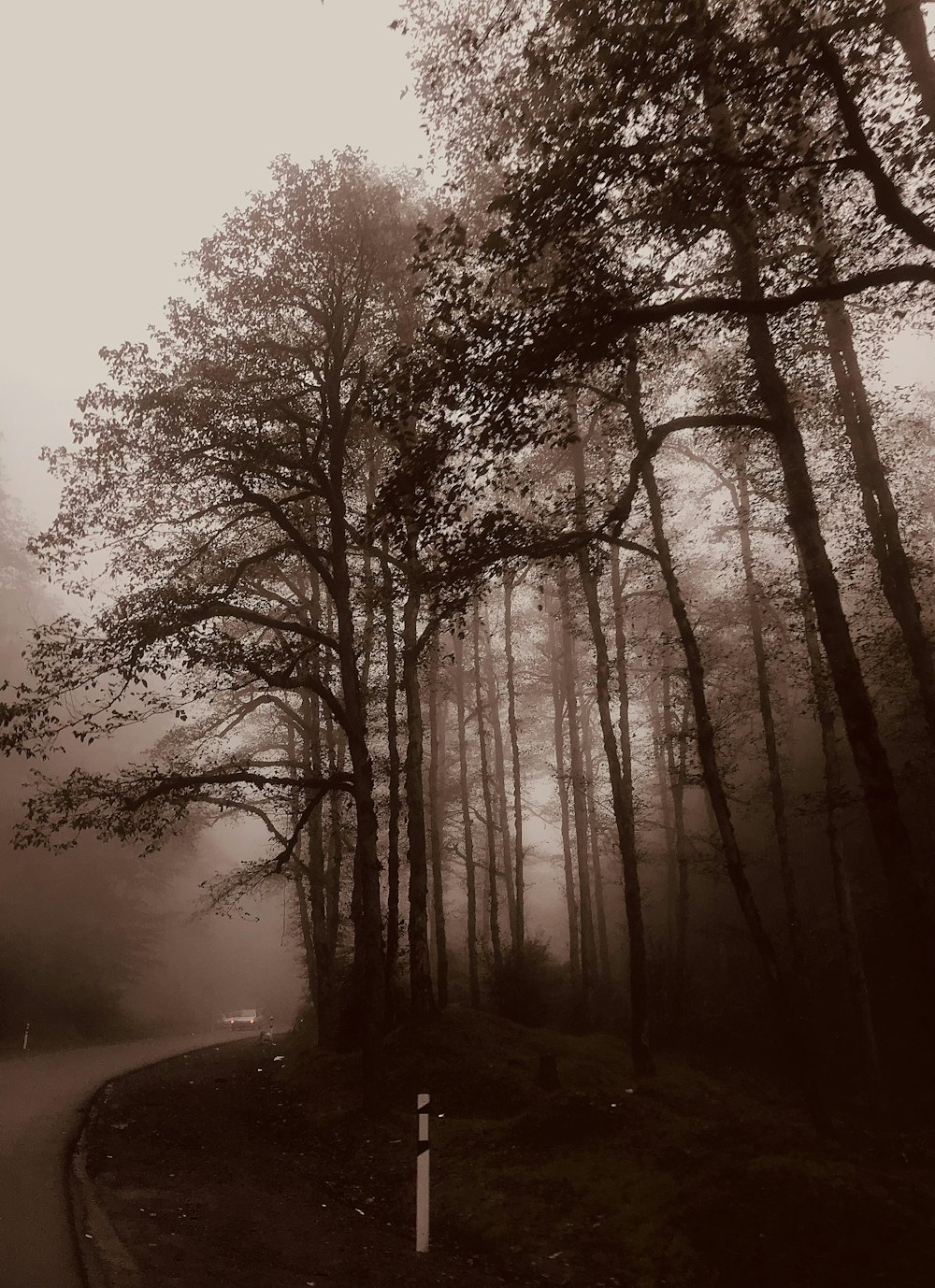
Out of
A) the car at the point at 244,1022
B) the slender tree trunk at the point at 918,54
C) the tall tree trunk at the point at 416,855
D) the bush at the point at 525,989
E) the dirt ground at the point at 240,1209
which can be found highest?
the slender tree trunk at the point at 918,54

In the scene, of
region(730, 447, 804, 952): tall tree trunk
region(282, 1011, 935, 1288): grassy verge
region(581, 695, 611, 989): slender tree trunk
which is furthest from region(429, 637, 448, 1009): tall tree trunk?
region(730, 447, 804, 952): tall tree trunk

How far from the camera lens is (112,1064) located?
21438 millimetres

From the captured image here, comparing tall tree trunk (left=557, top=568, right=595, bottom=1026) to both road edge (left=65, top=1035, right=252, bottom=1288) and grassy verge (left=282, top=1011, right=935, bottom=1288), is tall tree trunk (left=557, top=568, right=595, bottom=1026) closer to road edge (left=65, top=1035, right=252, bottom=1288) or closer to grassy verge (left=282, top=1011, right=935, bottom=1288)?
grassy verge (left=282, top=1011, right=935, bottom=1288)

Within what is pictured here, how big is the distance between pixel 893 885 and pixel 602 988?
19362mm

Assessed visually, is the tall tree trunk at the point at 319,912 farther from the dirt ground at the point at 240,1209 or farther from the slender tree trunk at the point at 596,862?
the slender tree trunk at the point at 596,862

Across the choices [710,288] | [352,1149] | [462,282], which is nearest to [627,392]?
[710,288]

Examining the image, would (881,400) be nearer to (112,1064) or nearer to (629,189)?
(629,189)

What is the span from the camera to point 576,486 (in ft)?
52.3

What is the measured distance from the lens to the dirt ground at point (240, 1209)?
6094 mm

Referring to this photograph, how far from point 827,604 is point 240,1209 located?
24.8ft

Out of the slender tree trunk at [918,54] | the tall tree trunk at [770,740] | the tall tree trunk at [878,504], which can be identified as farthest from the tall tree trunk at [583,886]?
the slender tree trunk at [918,54]

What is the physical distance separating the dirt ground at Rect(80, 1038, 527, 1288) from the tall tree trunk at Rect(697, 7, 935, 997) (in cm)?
416

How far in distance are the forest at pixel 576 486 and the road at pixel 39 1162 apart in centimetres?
377

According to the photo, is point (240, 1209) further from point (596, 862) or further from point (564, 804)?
point (596, 862)
